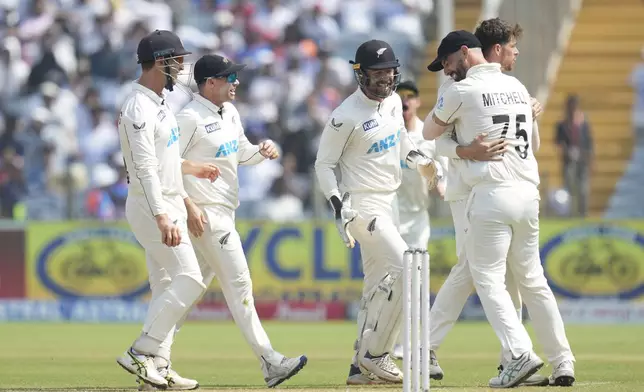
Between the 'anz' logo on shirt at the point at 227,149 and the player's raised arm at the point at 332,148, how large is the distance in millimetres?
526

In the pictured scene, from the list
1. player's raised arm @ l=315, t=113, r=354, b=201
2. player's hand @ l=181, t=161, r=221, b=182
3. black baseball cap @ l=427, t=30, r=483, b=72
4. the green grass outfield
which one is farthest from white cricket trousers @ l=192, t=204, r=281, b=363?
black baseball cap @ l=427, t=30, r=483, b=72

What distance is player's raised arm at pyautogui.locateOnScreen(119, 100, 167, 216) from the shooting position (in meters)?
7.58

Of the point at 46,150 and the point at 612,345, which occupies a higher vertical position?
the point at 46,150

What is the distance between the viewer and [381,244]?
8.34 m

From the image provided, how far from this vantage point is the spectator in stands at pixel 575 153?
1535cm

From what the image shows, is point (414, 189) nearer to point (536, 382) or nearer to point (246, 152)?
point (246, 152)

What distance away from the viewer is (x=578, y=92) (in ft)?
62.3

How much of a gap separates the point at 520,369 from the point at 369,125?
6.10 ft

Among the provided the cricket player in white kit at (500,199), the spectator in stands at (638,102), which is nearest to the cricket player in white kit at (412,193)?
the cricket player in white kit at (500,199)

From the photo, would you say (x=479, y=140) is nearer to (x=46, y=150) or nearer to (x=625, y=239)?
(x=625, y=239)

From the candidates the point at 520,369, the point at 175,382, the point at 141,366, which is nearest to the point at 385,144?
the point at 520,369

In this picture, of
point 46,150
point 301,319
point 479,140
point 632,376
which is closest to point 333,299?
point 301,319

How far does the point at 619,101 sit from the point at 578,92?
665 mm

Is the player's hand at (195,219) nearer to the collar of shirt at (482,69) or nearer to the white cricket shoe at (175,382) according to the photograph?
the white cricket shoe at (175,382)
